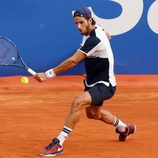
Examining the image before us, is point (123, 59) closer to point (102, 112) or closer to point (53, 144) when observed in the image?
point (102, 112)

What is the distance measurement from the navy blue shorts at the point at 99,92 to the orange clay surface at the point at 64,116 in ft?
1.86

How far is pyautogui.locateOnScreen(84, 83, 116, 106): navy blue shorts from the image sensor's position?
647 cm

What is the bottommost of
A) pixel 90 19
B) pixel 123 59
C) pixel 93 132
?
pixel 123 59

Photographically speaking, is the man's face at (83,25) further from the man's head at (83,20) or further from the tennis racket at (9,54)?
the tennis racket at (9,54)

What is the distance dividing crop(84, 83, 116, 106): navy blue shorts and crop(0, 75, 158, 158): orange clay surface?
568 mm

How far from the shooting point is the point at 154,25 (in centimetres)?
1294

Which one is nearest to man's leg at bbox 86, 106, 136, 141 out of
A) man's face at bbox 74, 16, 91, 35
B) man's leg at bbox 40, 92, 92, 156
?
man's leg at bbox 40, 92, 92, 156

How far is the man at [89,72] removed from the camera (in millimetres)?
6309

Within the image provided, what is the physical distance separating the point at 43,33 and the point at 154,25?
8.01 feet

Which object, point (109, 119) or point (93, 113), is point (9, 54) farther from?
point (109, 119)

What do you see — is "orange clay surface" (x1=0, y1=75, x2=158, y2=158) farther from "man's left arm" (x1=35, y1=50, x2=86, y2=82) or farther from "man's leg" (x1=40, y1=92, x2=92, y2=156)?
"man's left arm" (x1=35, y1=50, x2=86, y2=82)

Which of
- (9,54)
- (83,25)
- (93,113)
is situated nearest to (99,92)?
(93,113)

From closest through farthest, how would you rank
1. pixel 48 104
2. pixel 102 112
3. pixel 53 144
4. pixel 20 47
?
pixel 53 144
pixel 102 112
pixel 48 104
pixel 20 47

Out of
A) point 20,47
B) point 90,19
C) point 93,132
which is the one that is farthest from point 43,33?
point 90,19
